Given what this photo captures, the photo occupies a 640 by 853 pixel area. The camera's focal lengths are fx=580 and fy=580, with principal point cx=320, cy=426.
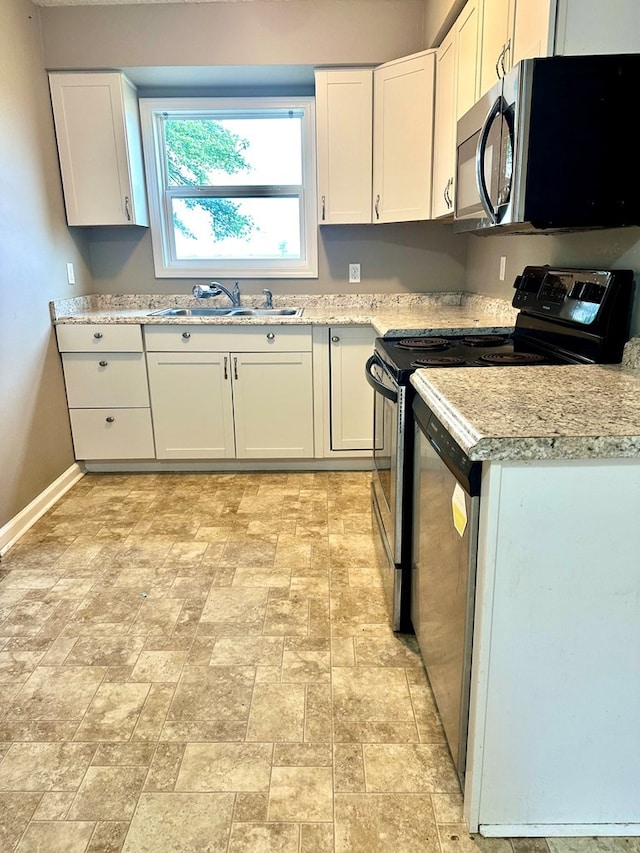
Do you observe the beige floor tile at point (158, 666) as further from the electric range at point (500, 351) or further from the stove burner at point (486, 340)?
the stove burner at point (486, 340)

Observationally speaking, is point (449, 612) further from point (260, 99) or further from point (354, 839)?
point (260, 99)

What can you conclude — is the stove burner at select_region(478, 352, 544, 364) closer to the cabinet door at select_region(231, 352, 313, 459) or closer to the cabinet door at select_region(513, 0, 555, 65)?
the cabinet door at select_region(513, 0, 555, 65)

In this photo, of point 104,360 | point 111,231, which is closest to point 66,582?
point 104,360

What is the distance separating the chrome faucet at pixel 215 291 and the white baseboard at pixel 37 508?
1289 mm

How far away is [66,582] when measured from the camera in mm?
2332

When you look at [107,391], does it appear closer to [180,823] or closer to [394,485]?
[394,485]

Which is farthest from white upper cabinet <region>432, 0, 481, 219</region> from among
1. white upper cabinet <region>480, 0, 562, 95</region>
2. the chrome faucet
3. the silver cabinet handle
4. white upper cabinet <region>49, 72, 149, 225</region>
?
white upper cabinet <region>49, 72, 149, 225</region>

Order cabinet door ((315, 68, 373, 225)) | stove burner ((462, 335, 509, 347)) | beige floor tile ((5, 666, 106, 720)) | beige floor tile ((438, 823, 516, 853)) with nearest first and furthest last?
1. beige floor tile ((438, 823, 516, 853))
2. beige floor tile ((5, 666, 106, 720))
3. stove burner ((462, 335, 509, 347))
4. cabinet door ((315, 68, 373, 225))

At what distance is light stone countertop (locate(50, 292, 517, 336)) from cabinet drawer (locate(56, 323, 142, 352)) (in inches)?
1.6

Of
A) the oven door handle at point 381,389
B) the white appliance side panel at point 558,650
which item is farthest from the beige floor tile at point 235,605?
the white appliance side panel at point 558,650

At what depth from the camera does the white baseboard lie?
8.71ft

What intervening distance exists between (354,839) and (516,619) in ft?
2.01

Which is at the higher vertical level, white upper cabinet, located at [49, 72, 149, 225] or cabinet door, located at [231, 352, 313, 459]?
white upper cabinet, located at [49, 72, 149, 225]

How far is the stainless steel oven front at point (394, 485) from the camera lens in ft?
6.00
